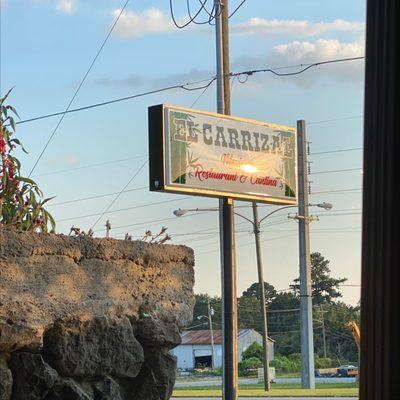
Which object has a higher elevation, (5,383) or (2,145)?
(2,145)

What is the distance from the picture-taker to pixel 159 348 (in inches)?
154

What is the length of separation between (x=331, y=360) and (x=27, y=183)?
78.5 m

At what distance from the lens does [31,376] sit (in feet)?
11.1

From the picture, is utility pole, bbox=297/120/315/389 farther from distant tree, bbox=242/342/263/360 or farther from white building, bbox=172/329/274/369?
white building, bbox=172/329/274/369

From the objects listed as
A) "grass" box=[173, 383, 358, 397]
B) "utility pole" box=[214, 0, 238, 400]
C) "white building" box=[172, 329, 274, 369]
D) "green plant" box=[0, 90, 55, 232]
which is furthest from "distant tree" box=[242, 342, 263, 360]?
"green plant" box=[0, 90, 55, 232]

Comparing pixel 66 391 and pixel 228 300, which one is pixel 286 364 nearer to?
pixel 228 300

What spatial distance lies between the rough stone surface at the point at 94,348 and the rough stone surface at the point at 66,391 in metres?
0.04

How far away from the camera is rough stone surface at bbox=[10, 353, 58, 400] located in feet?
11.0

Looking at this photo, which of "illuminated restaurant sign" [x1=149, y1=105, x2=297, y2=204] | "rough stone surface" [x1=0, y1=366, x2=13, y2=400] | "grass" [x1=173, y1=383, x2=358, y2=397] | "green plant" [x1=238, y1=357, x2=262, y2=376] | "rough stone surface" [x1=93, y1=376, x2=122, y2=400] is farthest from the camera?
"green plant" [x1=238, y1=357, x2=262, y2=376]

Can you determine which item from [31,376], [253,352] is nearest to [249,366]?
[253,352]

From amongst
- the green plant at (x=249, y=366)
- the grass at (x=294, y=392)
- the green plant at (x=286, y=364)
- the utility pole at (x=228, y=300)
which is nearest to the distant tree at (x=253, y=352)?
the green plant at (x=286, y=364)

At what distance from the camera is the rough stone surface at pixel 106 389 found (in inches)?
143

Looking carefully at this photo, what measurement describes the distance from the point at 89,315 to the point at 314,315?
7707 cm

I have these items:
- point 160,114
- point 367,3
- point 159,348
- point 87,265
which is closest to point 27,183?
point 87,265
